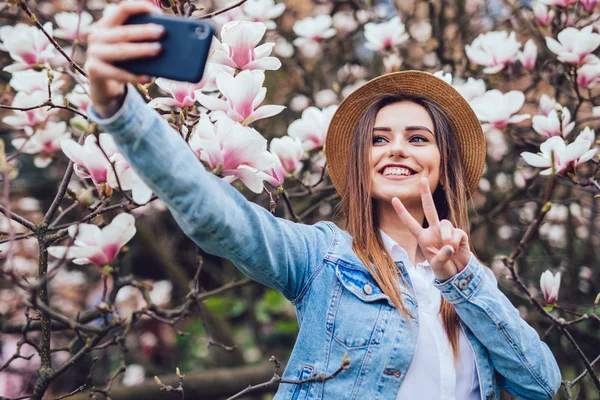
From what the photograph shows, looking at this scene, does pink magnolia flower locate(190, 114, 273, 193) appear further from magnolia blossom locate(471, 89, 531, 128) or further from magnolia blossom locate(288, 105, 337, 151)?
magnolia blossom locate(471, 89, 531, 128)

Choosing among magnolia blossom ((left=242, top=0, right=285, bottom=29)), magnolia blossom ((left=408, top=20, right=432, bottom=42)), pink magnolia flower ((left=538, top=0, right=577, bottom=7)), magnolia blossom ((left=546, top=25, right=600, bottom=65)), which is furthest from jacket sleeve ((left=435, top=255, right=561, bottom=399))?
magnolia blossom ((left=408, top=20, right=432, bottom=42))

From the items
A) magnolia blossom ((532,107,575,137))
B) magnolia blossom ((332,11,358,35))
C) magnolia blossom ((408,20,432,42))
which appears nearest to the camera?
magnolia blossom ((532,107,575,137))

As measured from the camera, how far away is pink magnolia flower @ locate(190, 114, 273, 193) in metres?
1.05

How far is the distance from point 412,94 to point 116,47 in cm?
91

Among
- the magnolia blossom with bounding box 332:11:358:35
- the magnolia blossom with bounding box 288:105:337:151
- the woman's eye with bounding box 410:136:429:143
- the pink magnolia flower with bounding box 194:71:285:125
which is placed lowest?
the magnolia blossom with bounding box 332:11:358:35

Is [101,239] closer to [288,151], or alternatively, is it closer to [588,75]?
[288,151]

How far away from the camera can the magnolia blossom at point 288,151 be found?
1.63 m

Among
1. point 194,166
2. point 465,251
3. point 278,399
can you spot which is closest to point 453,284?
point 465,251

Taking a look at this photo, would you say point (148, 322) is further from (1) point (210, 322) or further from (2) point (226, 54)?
(2) point (226, 54)

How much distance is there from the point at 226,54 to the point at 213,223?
1.57 feet

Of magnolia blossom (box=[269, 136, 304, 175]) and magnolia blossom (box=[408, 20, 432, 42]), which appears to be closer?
magnolia blossom (box=[269, 136, 304, 175])

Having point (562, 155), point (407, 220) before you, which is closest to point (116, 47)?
point (407, 220)

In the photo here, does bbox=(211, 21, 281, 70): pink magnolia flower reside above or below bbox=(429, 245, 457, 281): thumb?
above

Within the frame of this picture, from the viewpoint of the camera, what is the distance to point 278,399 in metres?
1.31
